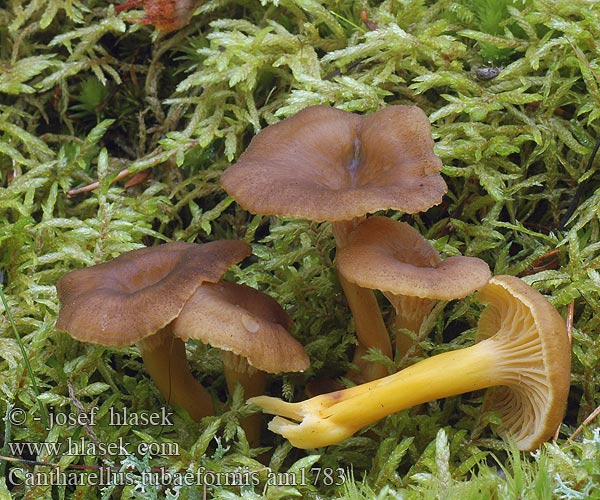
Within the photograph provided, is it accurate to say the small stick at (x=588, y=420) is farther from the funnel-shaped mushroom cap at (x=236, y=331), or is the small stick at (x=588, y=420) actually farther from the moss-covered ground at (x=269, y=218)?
the funnel-shaped mushroom cap at (x=236, y=331)

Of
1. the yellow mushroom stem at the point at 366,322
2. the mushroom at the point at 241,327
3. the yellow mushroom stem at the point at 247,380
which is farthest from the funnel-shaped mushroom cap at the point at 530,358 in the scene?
the yellow mushroom stem at the point at 247,380

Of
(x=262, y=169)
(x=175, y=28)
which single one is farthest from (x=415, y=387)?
(x=175, y=28)

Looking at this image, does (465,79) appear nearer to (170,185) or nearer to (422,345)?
(422,345)

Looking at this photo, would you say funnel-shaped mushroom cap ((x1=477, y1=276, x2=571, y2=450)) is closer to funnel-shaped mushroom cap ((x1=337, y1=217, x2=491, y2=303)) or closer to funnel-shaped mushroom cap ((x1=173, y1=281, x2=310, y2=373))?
funnel-shaped mushroom cap ((x1=337, y1=217, x2=491, y2=303))

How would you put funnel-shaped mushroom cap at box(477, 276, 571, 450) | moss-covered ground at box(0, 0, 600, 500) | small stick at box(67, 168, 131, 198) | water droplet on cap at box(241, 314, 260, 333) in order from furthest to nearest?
1. small stick at box(67, 168, 131, 198)
2. moss-covered ground at box(0, 0, 600, 500)
3. water droplet on cap at box(241, 314, 260, 333)
4. funnel-shaped mushroom cap at box(477, 276, 571, 450)

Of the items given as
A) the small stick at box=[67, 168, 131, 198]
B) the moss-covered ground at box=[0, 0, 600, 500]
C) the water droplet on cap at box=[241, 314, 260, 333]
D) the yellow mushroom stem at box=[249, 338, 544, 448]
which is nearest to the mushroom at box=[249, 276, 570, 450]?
the yellow mushroom stem at box=[249, 338, 544, 448]

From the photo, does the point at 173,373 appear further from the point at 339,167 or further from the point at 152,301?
the point at 339,167

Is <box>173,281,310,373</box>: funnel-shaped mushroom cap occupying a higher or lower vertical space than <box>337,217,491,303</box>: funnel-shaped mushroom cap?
lower
